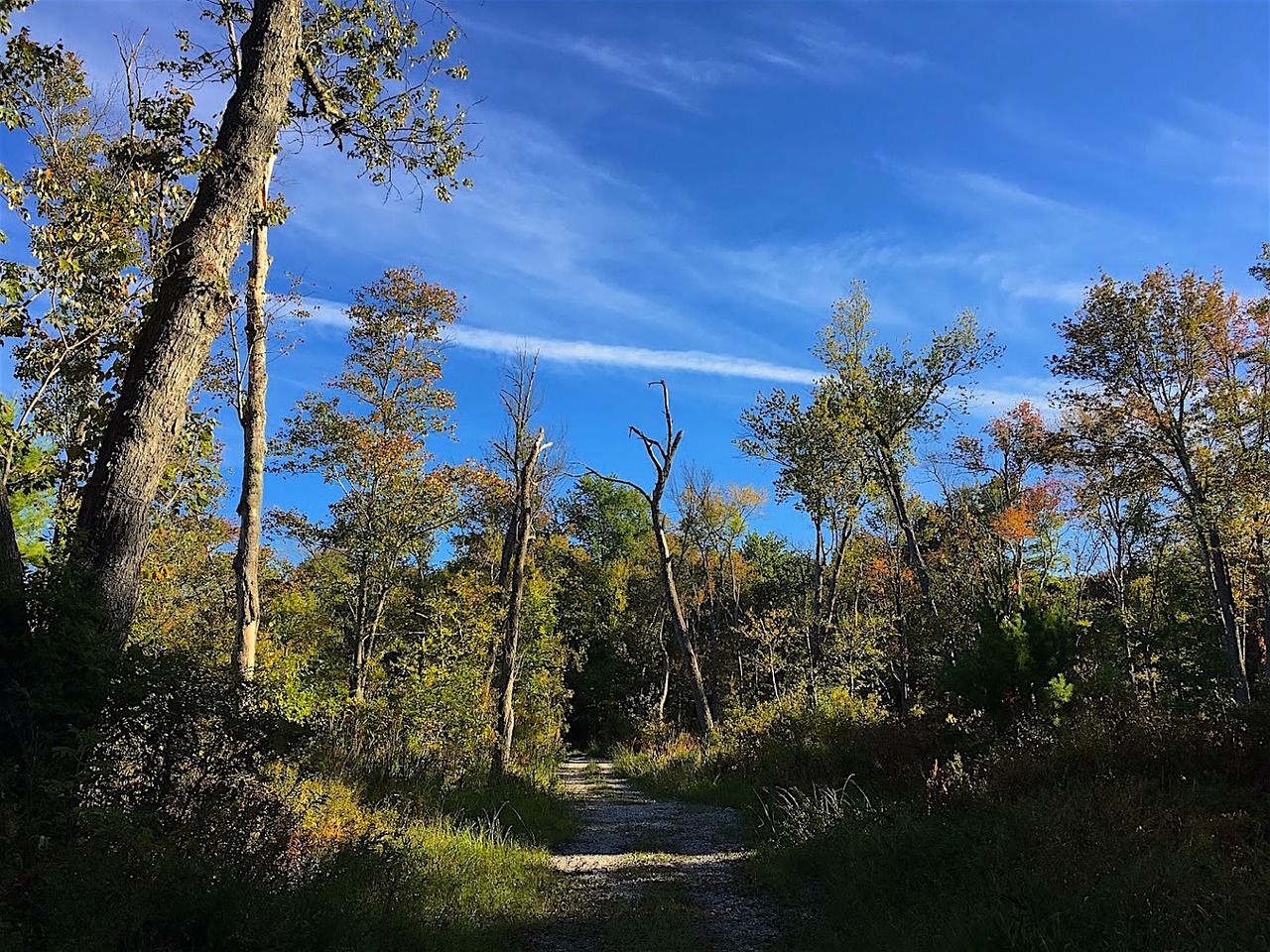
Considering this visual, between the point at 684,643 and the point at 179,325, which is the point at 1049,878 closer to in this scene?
the point at 179,325

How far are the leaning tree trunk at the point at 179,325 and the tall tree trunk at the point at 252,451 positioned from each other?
191 inches

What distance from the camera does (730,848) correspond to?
353 inches

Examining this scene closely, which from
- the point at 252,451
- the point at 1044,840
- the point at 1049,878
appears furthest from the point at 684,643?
the point at 1049,878

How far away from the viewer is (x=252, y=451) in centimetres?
1067

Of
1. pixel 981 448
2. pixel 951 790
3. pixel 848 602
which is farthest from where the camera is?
pixel 848 602

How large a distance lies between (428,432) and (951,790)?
50.9ft

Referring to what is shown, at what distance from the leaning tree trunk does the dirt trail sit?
4.21 m

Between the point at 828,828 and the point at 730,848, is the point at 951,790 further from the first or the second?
the point at 730,848

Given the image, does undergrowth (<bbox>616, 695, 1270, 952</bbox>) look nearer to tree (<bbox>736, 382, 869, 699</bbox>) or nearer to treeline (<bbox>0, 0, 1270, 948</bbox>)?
treeline (<bbox>0, 0, 1270, 948</bbox>)

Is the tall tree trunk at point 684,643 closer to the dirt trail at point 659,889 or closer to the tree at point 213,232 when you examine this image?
the dirt trail at point 659,889

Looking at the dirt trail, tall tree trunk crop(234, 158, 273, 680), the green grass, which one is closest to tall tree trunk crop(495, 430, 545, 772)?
the dirt trail

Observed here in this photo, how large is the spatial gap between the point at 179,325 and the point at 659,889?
6.47 meters

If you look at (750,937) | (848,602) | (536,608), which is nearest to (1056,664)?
(750,937)

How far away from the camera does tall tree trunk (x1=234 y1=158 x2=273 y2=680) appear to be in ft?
32.7
